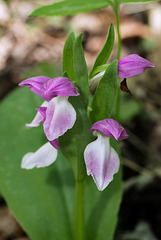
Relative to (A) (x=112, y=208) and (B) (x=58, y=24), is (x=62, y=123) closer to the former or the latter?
(A) (x=112, y=208)

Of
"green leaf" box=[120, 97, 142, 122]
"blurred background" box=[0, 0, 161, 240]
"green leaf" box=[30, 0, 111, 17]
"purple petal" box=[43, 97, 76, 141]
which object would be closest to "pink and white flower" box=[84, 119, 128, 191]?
"purple petal" box=[43, 97, 76, 141]

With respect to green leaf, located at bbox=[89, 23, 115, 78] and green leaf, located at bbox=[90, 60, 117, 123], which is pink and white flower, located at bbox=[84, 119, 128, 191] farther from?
green leaf, located at bbox=[89, 23, 115, 78]

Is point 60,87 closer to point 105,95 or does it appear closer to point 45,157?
point 105,95

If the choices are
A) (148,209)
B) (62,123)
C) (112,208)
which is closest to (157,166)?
(148,209)

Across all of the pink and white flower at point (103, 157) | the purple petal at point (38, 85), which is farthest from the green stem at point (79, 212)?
the purple petal at point (38, 85)

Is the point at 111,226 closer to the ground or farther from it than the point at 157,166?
farther from it

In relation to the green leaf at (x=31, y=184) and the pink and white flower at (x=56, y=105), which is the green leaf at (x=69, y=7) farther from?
the green leaf at (x=31, y=184)
